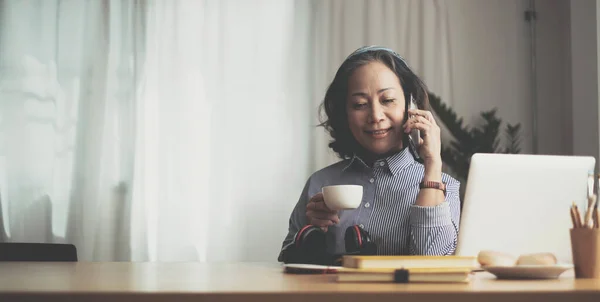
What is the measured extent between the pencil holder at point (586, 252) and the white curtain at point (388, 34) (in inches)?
124

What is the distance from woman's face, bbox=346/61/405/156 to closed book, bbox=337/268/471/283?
1049mm

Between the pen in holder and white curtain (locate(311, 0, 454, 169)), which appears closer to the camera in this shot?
the pen in holder

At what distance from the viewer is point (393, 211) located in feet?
6.53

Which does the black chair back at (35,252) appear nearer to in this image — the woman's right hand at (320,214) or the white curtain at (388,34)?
the woman's right hand at (320,214)

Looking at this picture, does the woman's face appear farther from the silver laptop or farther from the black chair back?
the black chair back

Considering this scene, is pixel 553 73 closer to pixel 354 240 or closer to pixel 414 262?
pixel 354 240

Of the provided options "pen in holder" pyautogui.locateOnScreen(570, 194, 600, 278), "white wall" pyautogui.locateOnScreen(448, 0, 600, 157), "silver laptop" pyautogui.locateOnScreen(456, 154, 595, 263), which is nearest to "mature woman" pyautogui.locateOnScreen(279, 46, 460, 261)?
"silver laptop" pyautogui.locateOnScreen(456, 154, 595, 263)

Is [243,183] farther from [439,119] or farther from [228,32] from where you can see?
[439,119]

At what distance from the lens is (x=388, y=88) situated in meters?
2.07

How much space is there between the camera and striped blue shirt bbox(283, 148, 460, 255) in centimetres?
179

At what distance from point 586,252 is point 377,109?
2.98 feet

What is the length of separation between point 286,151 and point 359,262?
324cm

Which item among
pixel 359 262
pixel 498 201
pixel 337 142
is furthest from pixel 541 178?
pixel 337 142

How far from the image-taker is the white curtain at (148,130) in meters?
4.10
